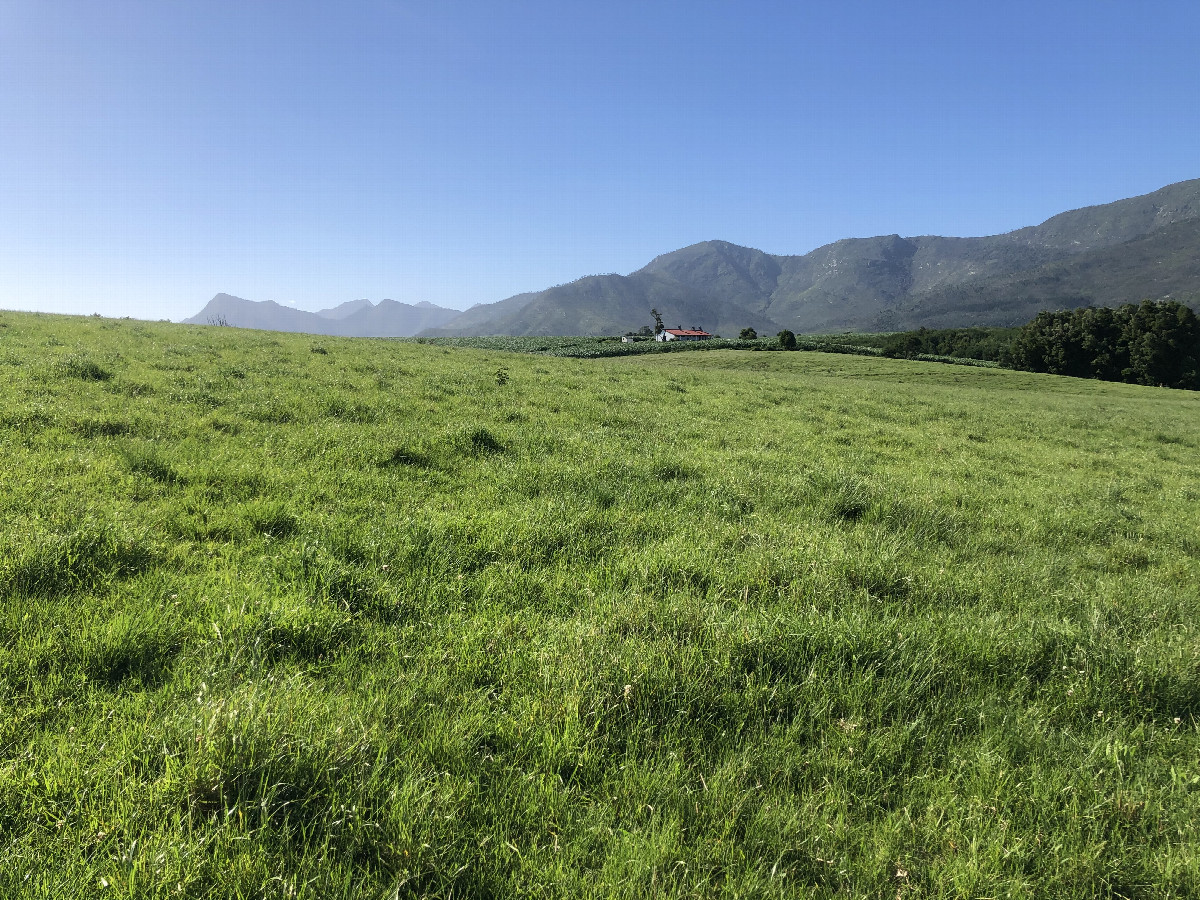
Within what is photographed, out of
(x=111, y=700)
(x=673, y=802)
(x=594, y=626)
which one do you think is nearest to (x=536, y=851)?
(x=673, y=802)

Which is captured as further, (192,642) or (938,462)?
(938,462)

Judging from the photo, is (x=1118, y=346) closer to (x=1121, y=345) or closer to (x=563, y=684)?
(x=1121, y=345)

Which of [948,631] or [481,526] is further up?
[481,526]

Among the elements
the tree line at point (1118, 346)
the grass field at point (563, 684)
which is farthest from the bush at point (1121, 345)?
the grass field at point (563, 684)

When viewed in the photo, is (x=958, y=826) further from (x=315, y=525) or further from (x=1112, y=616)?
(x=315, y=525)

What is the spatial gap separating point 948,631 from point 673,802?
3.25 m

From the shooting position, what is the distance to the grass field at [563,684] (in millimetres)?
2697

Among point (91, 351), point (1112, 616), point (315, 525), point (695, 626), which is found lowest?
point (1112, 616)

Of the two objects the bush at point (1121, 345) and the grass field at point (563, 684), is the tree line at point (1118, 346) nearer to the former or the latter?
the bush at point (1121, 345)

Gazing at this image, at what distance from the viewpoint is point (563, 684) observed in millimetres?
3848

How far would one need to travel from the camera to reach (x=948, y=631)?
489cm

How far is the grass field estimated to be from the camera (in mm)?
2697

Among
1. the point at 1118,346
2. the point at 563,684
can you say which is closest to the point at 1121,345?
the point at 1118,346

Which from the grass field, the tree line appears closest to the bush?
the tree line
